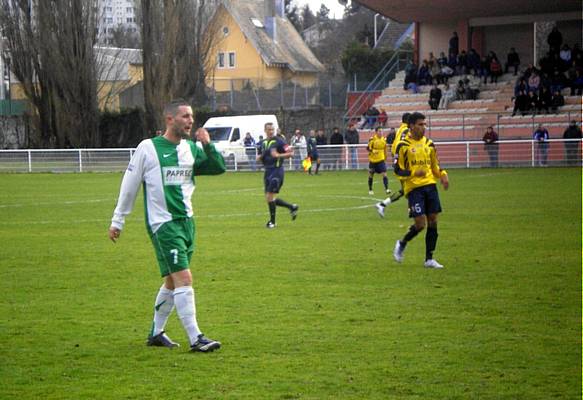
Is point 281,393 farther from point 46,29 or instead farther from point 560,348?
point 46,29

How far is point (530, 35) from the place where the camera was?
50.6 meters

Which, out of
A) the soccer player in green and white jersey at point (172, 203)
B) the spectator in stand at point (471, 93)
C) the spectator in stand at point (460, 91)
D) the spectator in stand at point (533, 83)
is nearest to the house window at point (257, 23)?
the spectator in stand at point (460, 91)

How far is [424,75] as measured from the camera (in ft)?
160

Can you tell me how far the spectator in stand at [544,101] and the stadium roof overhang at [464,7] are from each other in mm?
5814

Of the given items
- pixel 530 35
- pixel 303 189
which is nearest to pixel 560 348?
pixel 303 189

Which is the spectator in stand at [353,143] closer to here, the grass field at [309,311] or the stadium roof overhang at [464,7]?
the stadium roof overhang at [464,7]

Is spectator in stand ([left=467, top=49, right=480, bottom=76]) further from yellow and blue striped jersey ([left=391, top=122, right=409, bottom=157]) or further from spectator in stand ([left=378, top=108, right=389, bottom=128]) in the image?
yellow and blue striped jersey ([left=391, top=122, right=409, bottom=157])

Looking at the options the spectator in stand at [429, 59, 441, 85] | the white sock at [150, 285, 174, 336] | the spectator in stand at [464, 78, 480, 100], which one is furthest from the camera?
the spectator in stand at [429, 59, 441, 85]

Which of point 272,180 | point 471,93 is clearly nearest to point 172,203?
point 272,180

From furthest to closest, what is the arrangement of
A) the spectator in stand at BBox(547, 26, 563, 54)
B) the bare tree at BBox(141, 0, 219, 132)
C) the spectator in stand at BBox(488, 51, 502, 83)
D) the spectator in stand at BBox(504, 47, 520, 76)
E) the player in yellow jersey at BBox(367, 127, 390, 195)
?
the bare tree at BBox(141, 0, 219, 132) < the spectator in stand at BBox(504, 47, 520, 76) < the spectator in stand at BBox(488, 51, 502, 83) < the spectator in stand at BBox(547, 26, 563, 54) < the player in yellow jersey at BBox(367, 127, 390, 195)

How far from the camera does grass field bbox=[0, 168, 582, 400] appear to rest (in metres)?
7.23

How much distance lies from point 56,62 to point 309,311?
4363 cm

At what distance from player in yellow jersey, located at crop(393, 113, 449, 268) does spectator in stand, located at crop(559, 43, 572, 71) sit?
1307 inches

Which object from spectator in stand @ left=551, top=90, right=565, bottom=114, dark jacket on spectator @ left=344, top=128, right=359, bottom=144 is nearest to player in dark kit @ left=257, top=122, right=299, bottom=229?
dark jacket on spectator @ left=344, top=128, right=359, bottom=144
